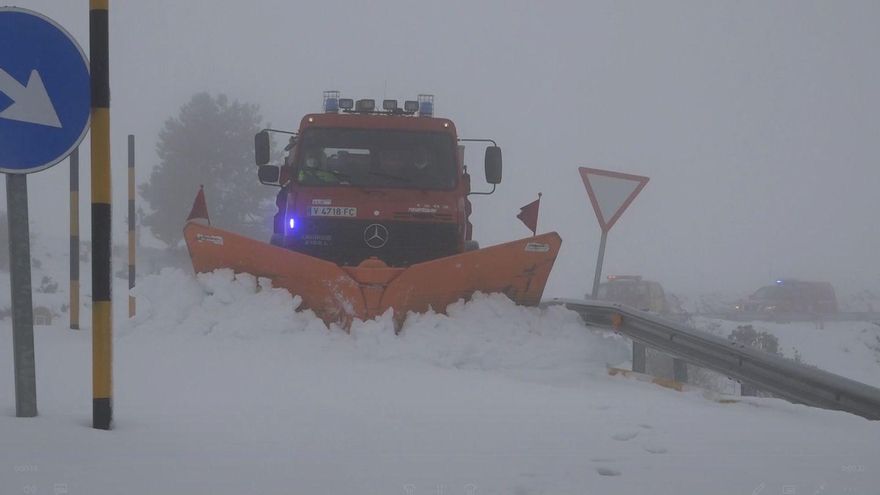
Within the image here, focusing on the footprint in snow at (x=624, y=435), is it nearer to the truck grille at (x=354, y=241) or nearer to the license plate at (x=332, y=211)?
the truck grille at (x=354, y=241)

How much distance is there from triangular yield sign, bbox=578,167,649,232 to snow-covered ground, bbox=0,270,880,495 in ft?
6.20

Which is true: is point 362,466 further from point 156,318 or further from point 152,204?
point 152,204

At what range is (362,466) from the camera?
3312 millimetres

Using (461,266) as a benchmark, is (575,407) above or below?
below

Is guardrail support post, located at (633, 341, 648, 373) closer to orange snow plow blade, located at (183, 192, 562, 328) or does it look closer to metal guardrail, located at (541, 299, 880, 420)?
metal guardrail, located at (541, 299, 880, 420)

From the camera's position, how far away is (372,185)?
873 centimetres

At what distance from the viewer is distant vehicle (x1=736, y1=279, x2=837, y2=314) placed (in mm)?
12469

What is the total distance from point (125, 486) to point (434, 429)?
1597mm

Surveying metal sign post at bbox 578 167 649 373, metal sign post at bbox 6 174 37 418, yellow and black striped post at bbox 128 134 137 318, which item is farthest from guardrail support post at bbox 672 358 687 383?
yellow and black striped post at bbox 128 134 137 318

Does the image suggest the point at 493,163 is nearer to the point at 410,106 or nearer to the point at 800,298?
the point at 410,106

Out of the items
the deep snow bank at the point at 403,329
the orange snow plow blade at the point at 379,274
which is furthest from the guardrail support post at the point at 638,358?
the orange snow plow blade at the point at 379,274

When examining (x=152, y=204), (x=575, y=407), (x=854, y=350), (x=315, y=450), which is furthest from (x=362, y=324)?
(x=152, y=204)

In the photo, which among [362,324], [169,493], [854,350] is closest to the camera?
[169,493]

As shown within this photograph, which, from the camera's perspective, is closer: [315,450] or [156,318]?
[315,450]
